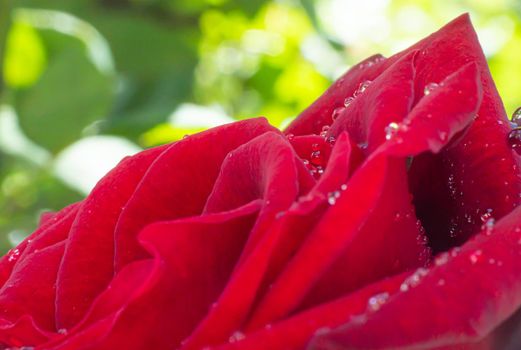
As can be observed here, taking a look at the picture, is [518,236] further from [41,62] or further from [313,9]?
[41,62]

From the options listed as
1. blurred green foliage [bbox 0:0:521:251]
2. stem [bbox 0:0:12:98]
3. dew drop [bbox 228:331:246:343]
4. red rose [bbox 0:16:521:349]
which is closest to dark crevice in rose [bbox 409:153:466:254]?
red rose [bbox 0:16:521:349]

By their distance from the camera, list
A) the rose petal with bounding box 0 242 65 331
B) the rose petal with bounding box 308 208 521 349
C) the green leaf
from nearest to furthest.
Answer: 1. the rose petal with bounding box 308 208 521 349
2. the rose petal with bounding box 0 242 65 331
3. the green leaf

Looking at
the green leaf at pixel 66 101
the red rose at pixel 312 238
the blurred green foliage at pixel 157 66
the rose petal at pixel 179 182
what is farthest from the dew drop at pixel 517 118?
the green leaf at pixel 66 101

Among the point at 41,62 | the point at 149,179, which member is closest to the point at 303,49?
the point at 41,62

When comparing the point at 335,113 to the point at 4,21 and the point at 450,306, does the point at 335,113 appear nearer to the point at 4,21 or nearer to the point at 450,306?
the point at 450,306

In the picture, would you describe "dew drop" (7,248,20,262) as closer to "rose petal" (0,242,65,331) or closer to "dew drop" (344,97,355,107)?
"rose petal" (0,242,65,331)

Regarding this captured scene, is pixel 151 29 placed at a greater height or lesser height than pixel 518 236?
greater

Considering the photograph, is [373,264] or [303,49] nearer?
[373,264]
